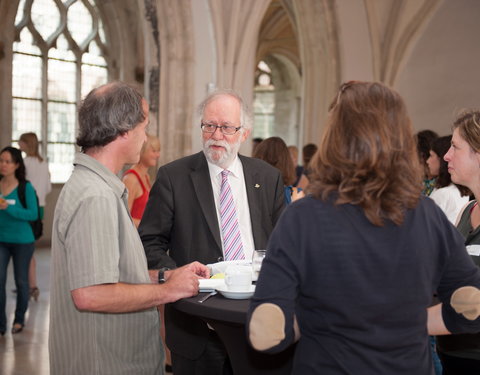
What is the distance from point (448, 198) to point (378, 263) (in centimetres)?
300

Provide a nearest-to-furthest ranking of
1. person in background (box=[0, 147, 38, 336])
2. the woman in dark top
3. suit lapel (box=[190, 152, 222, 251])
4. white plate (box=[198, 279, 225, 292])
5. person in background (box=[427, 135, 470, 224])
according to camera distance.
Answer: the woman in dark top → white plate (box=[198, 279, 225, 292]) → suit lapel (box=[190, 152, 222, 251]) → person in background (box=[427, 135, 470, 224]) → person in background (box=[0, 147, 38, 336])

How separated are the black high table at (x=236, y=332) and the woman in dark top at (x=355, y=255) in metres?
0.50

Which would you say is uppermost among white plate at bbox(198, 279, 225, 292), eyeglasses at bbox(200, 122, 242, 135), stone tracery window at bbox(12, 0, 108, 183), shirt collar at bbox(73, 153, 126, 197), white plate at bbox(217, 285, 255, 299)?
stone tracery window at bbox(12, 0, 108, 183)

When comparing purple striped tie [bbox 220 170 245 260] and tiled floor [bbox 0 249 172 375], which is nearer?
purple striped tie [bbox 220 170 245 260]

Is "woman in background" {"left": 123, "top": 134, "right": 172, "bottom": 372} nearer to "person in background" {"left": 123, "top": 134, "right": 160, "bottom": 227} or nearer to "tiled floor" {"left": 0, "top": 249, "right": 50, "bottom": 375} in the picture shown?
"person in background" {"left": 123, "top": 134, "right": 160, "bottom": 227}

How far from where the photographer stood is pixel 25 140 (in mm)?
8859

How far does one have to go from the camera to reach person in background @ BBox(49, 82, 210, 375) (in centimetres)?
204

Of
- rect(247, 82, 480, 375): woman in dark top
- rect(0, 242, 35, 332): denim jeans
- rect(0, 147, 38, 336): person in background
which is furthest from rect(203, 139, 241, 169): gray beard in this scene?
rect(0, 242, 35, 332): denim jeans

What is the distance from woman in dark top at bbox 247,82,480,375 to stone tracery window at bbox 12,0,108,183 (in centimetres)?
1289

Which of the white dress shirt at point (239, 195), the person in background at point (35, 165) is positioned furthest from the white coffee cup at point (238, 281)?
the person in background at point (35, 165)

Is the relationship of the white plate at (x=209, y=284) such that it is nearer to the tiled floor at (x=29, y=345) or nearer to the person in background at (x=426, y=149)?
the tiled floor at (x=29, y=345)

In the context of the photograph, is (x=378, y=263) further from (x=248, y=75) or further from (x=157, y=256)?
(x=248, y=75)

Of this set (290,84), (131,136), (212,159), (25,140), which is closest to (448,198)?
(212,159)

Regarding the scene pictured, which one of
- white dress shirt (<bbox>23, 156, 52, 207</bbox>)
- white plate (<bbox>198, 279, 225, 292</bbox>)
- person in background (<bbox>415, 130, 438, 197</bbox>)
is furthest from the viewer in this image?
white dress shirt (<bbox>23, 156, 52, 207</bbox>)
